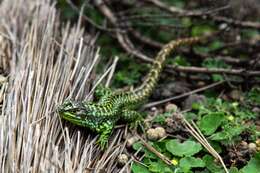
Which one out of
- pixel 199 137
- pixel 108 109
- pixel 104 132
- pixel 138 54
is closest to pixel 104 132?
pixel 104 132

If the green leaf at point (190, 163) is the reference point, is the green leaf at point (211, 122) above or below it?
above

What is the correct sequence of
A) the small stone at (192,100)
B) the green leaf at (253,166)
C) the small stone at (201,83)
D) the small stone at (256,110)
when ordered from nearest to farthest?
the green leaf at (253,166), the small stone at (256,110), the small stone at (192,100), the small stone at (201,83)

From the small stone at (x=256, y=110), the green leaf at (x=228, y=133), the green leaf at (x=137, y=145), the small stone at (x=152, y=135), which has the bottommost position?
the green leaf at (x=137, y=145)

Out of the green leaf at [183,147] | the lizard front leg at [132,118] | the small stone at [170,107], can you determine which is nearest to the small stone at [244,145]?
the green leaf at [183,147]

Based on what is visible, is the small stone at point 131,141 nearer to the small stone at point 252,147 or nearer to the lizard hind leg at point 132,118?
the lizard hind leg at point 132,118

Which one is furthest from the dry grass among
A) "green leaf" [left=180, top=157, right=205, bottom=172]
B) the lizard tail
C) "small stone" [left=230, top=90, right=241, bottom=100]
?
"small stone" [left=230, top=90, right=241, bottom=100]
